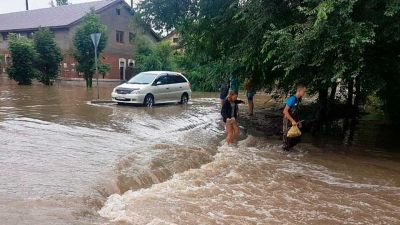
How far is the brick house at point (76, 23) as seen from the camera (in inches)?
1545

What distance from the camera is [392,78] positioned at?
386 inches

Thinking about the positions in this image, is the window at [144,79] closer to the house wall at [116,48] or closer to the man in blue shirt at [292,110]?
the man in blue shirt at [292,110]

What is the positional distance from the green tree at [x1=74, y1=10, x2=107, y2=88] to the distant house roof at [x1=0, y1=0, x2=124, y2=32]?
857 centimetres

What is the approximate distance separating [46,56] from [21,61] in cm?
221

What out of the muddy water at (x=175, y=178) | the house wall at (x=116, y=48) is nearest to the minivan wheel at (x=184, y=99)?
the muddy water at (x=175, y=178)

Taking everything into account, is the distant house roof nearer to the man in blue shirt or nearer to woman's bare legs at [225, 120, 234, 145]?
woman's bare legs at [225, 120, 234, 145]

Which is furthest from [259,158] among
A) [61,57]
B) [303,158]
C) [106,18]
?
[106,18]

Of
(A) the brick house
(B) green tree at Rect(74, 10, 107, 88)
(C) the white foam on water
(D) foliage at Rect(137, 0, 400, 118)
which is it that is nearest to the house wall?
(A) the brick house

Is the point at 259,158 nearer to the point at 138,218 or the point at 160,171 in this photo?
the point at 160,171

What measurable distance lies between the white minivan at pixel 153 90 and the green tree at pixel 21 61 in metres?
15.1

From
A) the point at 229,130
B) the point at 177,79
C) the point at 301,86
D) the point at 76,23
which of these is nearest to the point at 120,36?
the point at 76,23

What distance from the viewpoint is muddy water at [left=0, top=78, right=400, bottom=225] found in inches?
211

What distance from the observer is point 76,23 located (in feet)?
127

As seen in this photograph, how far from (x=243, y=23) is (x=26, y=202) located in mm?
7662
